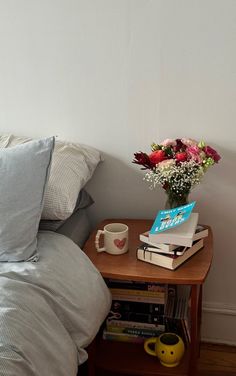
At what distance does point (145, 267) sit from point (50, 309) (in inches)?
14.9

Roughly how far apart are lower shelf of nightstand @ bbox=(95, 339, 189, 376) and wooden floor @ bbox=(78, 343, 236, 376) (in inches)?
5.0

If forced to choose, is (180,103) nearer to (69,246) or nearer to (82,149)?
Result: (82,149)

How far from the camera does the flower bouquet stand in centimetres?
148

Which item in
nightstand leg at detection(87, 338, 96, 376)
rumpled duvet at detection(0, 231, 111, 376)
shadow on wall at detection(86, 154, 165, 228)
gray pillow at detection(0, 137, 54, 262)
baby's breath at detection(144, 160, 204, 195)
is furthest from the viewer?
shadow on wall at detection(86, 154, 165, 228)

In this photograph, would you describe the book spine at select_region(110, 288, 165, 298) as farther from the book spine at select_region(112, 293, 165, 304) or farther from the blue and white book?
the blue and white book

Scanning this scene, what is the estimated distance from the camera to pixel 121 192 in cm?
185

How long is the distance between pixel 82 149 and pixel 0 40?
58cm

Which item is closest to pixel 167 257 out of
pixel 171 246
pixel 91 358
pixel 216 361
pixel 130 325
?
pixel 171 246

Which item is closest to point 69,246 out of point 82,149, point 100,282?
point 100,282

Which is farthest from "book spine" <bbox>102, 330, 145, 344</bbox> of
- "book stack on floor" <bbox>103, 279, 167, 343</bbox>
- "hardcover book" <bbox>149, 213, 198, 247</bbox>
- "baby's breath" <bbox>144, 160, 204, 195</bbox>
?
"baby's breath" <bbox>144, 160, 204, 195</bbox>

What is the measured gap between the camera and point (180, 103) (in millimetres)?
1674

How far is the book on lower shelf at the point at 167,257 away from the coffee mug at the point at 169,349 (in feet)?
1.08

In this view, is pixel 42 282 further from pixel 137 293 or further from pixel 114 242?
pixel 137 293

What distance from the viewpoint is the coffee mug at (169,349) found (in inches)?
61.2
